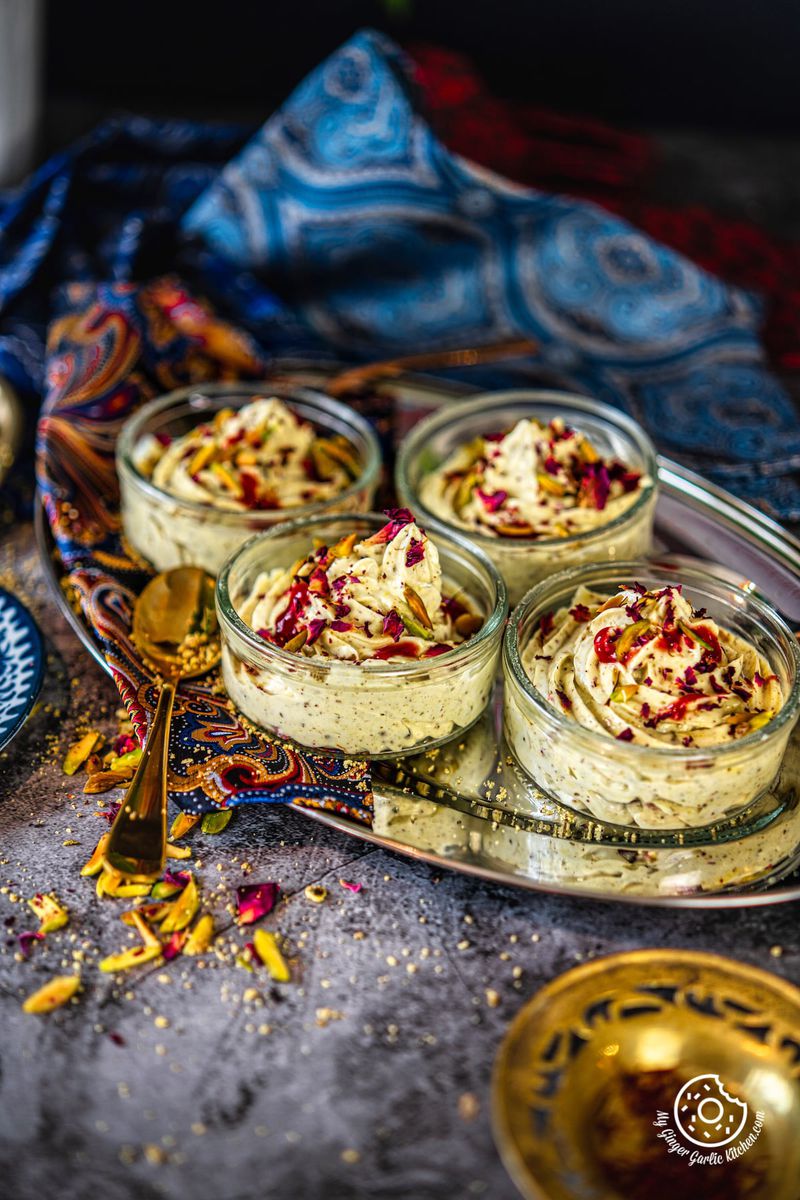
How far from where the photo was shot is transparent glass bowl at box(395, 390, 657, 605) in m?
3.23

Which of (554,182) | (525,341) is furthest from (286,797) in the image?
(554,182)

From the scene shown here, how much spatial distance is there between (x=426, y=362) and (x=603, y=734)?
203cm

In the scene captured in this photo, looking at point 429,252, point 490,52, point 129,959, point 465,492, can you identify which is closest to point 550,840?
point 129,959

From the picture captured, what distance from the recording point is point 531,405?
3.86m

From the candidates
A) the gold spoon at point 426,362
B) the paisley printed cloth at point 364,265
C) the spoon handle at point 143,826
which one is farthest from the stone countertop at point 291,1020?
the paisley printed cloth at point 364,265

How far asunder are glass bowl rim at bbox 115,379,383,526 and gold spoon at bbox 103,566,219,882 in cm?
19

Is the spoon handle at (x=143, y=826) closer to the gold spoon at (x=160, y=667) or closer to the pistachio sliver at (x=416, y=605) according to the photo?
the gold spoon at (x=160, y=667)

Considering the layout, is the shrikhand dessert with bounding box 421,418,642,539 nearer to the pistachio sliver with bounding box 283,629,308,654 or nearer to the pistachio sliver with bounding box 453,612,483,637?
the pistachio sliver with bounding box 453,612,483,637

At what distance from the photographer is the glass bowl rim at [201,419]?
10.7 ft

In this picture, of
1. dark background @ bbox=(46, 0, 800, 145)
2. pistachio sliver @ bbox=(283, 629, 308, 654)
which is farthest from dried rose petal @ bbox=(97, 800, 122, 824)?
dark background @ bbox=(46, 0, 800, 145)

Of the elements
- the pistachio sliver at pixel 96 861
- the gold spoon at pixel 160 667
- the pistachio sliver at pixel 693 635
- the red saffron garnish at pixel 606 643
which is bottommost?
the pistachio sliver at pixel 96 861

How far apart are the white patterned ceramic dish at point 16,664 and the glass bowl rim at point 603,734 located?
110 centimetres

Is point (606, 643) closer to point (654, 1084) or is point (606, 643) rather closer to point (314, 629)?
point (314, 629)

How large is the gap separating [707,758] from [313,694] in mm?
826
